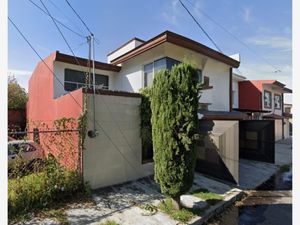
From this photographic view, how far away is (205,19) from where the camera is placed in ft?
28.8

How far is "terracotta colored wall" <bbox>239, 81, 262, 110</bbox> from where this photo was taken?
20.6m

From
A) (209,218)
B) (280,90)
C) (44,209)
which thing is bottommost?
(209,218)

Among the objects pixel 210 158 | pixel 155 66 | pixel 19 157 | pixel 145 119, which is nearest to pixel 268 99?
pixel 210 158

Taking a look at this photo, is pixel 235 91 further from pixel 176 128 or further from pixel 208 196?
pixel 176 128

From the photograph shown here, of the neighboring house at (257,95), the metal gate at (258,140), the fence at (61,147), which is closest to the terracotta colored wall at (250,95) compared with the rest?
the neighboring house at (257,95)

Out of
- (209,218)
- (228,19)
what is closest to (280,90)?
(228,19)

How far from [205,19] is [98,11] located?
4.55 m

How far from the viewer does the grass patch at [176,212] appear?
201 inches

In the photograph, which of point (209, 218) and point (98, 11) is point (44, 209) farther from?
point (98, 11)

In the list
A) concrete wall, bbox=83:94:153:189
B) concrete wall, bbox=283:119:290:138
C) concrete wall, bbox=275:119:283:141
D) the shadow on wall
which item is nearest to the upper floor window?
concrete wall, bbox=83:94:153:189

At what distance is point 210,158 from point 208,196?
2.41 metres

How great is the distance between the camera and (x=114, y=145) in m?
7.38

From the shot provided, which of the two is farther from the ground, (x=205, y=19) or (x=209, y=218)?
(x=205, y=19)
